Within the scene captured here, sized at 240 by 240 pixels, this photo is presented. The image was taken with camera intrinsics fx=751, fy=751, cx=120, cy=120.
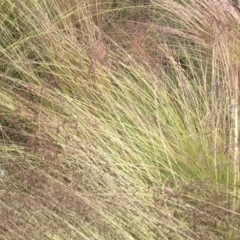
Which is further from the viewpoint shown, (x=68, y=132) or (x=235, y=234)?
(x=68, y=132)

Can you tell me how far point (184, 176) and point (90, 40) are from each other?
2.29 ft

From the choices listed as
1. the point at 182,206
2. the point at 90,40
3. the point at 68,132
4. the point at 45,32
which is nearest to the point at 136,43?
the point at 90,40

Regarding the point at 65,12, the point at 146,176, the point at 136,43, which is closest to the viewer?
the point at 146,176

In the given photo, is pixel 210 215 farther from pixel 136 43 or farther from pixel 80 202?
pixel 136 43

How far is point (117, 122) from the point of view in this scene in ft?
8.20

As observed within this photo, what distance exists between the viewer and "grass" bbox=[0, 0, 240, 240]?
2.12 metres

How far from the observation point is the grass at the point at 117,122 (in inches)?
83.7

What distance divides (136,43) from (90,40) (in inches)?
6.9

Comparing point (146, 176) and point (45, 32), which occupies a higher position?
point (45, 32)

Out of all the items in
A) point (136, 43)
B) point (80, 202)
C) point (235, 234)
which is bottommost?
point (235, 234)

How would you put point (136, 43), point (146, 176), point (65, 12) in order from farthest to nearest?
point (65, 12)
point (136, 43)
point (146, 176)

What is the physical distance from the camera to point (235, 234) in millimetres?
2193

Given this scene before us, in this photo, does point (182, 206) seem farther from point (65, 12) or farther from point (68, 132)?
point (65, 12)

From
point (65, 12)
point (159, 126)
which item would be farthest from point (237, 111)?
point (65, 12)
